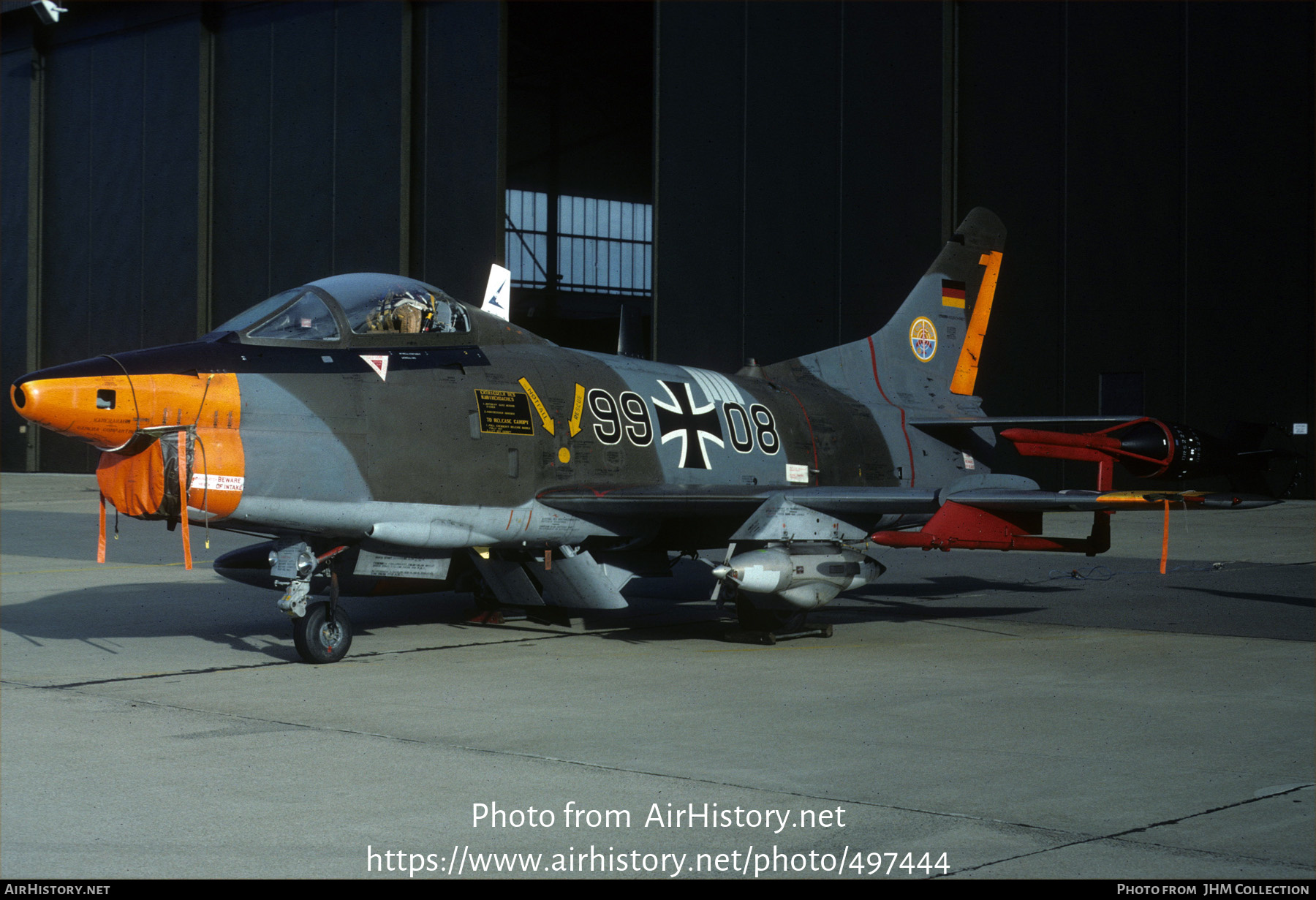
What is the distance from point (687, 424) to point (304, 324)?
375 centimetres

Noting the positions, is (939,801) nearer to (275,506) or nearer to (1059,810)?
(1059,810)

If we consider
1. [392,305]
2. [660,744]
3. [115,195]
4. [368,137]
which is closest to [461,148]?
[368,137]

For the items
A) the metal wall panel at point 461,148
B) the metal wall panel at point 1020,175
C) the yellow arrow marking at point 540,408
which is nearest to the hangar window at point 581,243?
the metal wall panel at point 461,148

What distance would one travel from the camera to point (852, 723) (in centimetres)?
684

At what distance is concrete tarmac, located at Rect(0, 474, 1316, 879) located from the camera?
4.46 m

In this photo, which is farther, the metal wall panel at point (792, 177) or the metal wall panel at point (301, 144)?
the metal wall panel at point (301, 144)

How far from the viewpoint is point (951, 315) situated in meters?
14.5

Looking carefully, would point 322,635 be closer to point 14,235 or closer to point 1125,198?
point 1125,198

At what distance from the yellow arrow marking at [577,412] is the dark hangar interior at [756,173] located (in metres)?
18.0

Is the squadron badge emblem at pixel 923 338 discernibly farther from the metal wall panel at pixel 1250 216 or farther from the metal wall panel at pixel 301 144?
the metal wall panel at pixel 301 144

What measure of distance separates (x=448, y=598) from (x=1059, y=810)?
29.6ft

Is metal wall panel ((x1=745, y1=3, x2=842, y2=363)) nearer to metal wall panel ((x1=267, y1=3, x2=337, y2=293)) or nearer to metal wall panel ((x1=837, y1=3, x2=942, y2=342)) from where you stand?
metal wall panel ((x1=837, y1=3, x2=942, y2=342))

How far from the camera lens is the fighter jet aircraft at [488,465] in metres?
7.99

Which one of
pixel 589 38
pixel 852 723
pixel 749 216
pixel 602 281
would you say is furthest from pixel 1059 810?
pixel 602 281
